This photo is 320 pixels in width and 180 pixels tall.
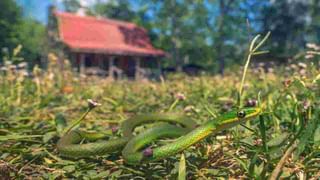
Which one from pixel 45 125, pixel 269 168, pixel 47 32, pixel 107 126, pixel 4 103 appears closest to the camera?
pixel 269 168

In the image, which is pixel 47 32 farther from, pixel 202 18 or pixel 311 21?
pixel 311 21

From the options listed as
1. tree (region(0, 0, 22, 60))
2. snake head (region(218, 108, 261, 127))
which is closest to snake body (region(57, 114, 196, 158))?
snake head (region(218, 108, 261, 127))

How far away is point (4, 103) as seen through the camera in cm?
254

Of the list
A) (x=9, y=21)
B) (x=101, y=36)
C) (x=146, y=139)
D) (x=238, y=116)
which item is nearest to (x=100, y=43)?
(x=101, y=36)

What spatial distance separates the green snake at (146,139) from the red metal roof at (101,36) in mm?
→ 26863

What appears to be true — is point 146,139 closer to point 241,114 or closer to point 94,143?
point 94,143

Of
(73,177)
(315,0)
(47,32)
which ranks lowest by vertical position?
(73,177)

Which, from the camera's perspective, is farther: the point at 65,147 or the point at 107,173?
the point at 65,147

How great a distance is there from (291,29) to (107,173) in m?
45.7

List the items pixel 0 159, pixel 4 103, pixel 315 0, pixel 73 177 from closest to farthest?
pixel 73 177, pixel 0 159, pixel 4 103, pixel 315 0

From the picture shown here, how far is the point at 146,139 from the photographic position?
1621 millimetres

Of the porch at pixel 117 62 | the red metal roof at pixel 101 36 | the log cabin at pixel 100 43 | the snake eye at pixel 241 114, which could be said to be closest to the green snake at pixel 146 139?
the snake eye at pixel 241 114

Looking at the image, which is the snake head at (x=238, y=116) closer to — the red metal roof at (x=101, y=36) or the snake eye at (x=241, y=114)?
the snake eye at (x=241, y=114)

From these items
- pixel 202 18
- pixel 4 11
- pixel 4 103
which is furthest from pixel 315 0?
pixel 4 103
